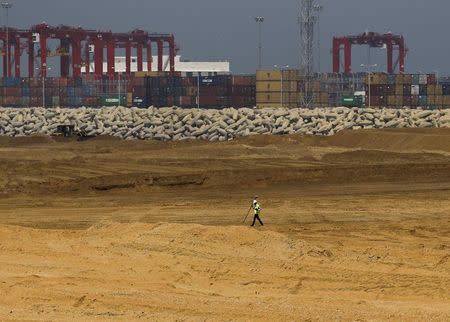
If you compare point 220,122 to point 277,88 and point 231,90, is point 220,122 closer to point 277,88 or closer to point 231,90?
point 277,88

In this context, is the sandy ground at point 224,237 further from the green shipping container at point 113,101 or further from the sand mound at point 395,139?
the green shipping container at point 113,101

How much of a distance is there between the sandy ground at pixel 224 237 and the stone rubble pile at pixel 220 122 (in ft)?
42.3

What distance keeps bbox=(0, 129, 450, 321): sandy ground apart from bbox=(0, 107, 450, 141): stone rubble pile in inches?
508

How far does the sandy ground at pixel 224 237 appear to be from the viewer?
16672 millimetres

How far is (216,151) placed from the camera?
168 ft

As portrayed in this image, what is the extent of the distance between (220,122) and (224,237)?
40.8 metres

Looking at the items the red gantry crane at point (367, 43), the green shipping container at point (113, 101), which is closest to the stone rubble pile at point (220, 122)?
the green shipping container at point (113, 101)

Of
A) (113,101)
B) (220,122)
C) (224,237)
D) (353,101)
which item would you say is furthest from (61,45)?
(224,237)

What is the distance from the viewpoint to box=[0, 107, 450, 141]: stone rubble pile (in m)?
62.2

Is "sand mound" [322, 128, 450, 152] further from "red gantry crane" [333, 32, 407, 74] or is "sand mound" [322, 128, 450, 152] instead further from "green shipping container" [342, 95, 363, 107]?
"red gantry crane" [333, 32, 407, 74]

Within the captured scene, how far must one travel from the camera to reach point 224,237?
22500mm

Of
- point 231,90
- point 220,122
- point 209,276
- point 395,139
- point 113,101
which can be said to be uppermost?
point 231,90

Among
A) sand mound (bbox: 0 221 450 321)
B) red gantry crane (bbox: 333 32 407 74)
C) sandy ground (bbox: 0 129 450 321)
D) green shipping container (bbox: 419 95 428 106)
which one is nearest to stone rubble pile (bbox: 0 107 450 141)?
sandy ground (bbox: 0 129 450 321)

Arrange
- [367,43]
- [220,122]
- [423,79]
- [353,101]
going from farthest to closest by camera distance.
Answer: [367,43]
[353,101]
[423,79]
[220,122]
